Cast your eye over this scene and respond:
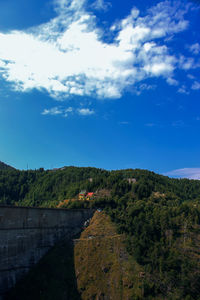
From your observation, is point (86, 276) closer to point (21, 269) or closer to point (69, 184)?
point (21, 269)

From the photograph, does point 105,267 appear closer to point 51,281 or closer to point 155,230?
point 51,281

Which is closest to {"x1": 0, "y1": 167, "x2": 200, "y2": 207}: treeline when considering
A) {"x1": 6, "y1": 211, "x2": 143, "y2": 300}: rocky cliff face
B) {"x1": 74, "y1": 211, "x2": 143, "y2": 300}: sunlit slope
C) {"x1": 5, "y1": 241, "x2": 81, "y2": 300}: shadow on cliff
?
{"x1": 74, "y1": 211, "x2": 143, "y2": 300}: sunlit slope

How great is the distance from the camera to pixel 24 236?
4825cm

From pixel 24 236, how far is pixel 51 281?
1008 cm

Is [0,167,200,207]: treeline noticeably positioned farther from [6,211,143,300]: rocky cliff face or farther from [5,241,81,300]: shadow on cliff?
[5,241,81,300]: shadow on cliff

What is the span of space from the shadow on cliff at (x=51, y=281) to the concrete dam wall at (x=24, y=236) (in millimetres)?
1525

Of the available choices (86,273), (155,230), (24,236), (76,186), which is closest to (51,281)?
(86,273)

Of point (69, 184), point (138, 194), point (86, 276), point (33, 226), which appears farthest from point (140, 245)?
point (69, 184)

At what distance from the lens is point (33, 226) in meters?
51.2

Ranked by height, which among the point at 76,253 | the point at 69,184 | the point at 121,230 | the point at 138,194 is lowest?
the point at 76,253

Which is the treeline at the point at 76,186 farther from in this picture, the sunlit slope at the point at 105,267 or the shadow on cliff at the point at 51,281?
the shadow on cliff at the point at 51,281

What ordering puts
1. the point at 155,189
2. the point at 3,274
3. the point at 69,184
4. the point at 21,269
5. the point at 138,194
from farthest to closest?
the point at 69,184 → the point at 155,189 → the point at 138,194 → the point at 21,269 → the point at 3,274

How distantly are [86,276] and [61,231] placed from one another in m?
15.5

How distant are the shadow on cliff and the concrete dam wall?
1.53 meters
